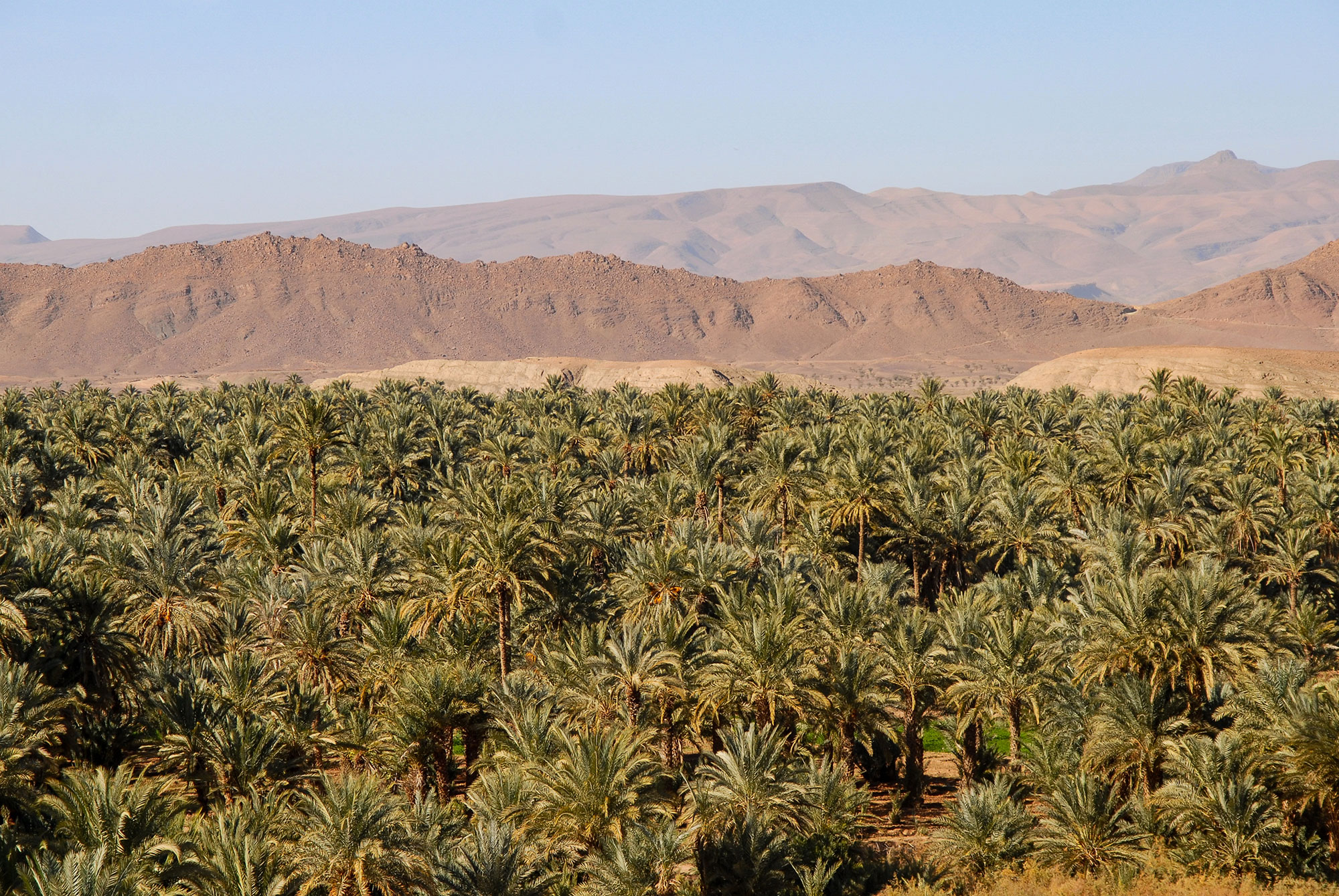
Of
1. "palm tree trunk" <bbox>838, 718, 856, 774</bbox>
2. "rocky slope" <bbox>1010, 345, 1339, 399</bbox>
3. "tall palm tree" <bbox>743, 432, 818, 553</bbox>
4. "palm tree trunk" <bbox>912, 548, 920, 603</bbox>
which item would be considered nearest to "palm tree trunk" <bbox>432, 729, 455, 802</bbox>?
"palm tree trunk" <bbox>838, 718, 856, 774</bbox>

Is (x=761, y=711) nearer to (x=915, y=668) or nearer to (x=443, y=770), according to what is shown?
(x=915, y=668)

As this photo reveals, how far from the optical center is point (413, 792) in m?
30.4

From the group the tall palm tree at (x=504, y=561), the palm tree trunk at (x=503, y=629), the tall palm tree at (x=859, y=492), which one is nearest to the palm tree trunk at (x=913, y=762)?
the tall palm tree at (x=859, y=492)

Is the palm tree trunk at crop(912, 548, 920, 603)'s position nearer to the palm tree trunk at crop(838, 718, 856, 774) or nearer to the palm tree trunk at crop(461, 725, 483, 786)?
the palm tree trunk at crop(838, 718, 856, 774)

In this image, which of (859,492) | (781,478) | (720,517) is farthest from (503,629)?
(720,517)

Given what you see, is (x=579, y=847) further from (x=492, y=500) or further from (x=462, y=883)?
(x=492, y=500)

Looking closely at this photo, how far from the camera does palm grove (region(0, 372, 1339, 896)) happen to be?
78.8ft

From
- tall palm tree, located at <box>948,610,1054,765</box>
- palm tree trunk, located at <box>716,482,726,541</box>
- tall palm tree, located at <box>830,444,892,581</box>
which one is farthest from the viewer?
palm tree trunk, located at <box>716,482,726,541</box>

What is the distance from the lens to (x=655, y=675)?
30.3m

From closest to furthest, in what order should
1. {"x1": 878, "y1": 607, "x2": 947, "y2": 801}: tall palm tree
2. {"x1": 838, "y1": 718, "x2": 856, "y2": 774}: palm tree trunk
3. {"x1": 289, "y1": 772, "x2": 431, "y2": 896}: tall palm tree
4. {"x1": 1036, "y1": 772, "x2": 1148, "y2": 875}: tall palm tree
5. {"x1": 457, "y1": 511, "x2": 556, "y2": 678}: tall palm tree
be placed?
{"x1": 289, "y1": 772, "x2": 431, "y2": 896}: tall palm tree → {"x1": 1036, "y1": 772, "x2": 1148, "y2": 875}: tall palm tree → {"x1": 838, "y1": 718, "x2": 856, "y2": 774}: palm tree trunk → {"x1": 878, "y1": 607, "x2": 947, "y2": 801}: tall palm tree → {"x1": 457, "y1": 511, "x2": 556, "y2": 678}: tall palm tree

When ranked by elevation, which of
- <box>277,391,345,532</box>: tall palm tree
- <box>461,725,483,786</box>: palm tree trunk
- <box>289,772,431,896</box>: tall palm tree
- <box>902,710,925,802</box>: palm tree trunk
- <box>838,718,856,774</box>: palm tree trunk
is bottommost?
<box>902,710,925,802</box>: palm tree trunk

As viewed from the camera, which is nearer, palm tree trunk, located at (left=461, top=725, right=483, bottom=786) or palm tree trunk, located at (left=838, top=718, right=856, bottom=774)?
palm tree trunk, located at (left=461, top=725, right=483, bottom=786)

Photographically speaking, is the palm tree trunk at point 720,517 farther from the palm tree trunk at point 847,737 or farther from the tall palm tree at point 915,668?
the palm tree trunk at point 847,737

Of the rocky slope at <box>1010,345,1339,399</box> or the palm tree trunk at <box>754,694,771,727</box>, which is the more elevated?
the rocky slope at <box>1010,345,1339,399</box>
